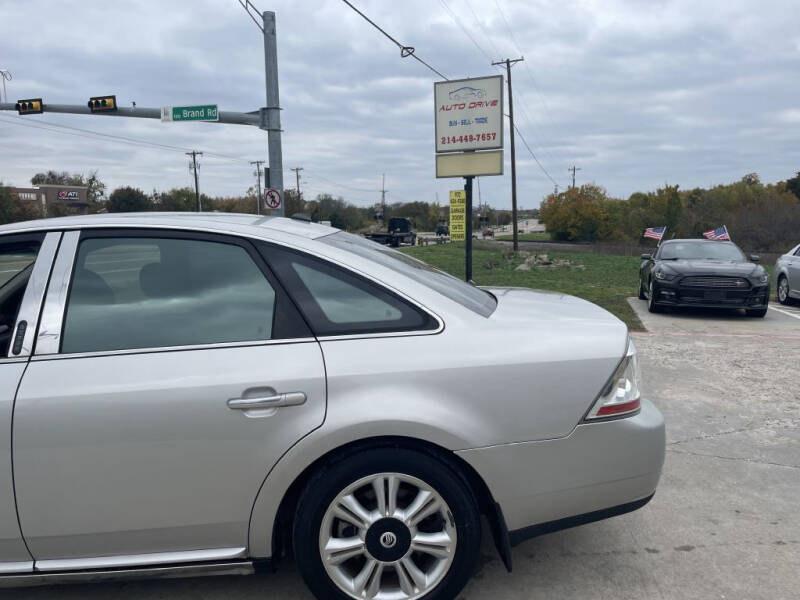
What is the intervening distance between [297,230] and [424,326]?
0.79 metres

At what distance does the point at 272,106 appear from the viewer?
17.0 metres

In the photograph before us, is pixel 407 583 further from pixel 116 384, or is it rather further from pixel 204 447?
pixel 116 384

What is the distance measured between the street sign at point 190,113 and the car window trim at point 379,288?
17305 millimetres

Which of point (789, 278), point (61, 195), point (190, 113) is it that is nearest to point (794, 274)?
point (789, 278)

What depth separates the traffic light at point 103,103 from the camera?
18812mm

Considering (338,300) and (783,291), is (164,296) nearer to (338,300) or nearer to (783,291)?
(338,300)

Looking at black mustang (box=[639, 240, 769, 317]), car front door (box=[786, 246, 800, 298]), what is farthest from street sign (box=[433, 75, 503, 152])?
car front door (box=[786, 246, 800, 298])

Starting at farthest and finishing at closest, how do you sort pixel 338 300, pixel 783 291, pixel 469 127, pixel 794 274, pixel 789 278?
pixel 469 127 → pixel 783 291 → pixel 789 278 → pixel 794 274 → pixel 338 300

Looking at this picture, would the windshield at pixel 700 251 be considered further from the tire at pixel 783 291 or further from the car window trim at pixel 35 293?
the car window trim at pixel 35 293

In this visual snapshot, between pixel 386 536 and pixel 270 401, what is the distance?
70cm

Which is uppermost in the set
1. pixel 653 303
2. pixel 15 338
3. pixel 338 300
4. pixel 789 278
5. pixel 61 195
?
pixel 61 195

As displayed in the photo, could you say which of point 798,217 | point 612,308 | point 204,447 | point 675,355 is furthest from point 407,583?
point 798,217

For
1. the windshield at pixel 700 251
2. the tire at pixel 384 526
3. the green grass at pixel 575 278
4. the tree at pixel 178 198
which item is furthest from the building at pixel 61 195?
the tire at pixel 384 526

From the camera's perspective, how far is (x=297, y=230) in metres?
2.99
